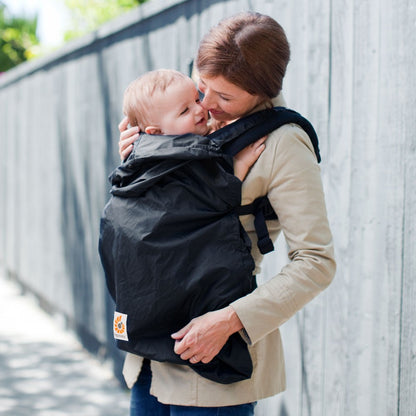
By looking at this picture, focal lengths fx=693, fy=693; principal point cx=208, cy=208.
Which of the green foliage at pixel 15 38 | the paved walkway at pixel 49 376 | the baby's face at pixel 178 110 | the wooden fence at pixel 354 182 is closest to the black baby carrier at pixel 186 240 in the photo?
the baby's face at pixel 178 110

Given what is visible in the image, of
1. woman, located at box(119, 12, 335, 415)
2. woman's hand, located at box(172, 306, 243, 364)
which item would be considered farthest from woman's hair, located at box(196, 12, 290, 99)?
woman's hand, located at box(172, 306, 243, 364)

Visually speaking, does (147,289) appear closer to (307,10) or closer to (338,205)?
(338,205)

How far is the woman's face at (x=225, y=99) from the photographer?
6.28 ft

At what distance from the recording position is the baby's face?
2.04m

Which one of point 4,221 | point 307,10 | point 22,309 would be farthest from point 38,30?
point 307,10

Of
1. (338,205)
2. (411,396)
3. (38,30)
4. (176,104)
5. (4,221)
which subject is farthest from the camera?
(38,30)

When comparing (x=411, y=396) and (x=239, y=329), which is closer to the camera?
(x=239, y=329)

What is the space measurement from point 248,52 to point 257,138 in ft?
0.77

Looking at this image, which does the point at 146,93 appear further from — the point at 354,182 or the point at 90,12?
the point at 90,12

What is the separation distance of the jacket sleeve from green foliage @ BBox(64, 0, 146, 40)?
61.1ft

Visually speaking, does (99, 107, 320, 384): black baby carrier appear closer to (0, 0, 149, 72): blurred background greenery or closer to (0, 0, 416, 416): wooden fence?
(0, 0, 416, 416): wooden fence

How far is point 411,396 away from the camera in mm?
2502

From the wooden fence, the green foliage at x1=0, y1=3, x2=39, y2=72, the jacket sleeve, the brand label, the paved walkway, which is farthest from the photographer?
the green foliage at x1=0, y1=3, x2=39, y2=72

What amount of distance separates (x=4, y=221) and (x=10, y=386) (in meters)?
4.71
